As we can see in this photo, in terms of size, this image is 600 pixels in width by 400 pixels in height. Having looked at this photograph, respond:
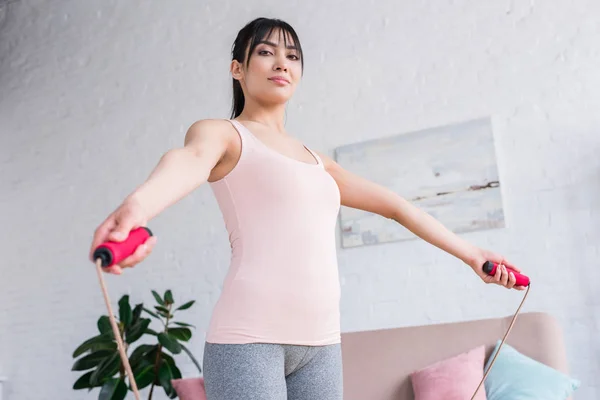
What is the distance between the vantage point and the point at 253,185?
50.0 inches

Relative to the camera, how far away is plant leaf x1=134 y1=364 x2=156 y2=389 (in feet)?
11.9

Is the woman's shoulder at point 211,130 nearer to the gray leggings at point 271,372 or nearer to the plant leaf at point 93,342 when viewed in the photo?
the gray leggings at point 271,372

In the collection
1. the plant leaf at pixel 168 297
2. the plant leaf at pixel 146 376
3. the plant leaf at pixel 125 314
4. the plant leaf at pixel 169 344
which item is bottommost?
the plant leaf at pixel 146 376

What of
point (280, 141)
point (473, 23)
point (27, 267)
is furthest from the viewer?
point (27, 267)

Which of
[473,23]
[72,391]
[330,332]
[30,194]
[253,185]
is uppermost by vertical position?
[473,23]

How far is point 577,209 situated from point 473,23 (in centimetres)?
110

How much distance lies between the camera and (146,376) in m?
3.66

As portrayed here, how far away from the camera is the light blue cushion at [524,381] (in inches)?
105

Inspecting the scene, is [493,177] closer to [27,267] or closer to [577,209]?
[577,209]

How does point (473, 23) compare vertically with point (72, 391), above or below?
above

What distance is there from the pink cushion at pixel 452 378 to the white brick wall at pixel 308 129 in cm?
63

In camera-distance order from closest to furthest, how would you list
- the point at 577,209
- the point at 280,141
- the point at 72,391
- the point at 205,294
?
the point at 280,141 < the point at 577,209 < the point at 205,294 < the point at 72,391

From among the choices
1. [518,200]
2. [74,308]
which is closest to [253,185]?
[518,200]

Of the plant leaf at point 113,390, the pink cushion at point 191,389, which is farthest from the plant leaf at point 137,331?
the pink cushion at point 191,389
